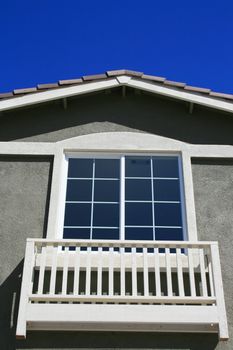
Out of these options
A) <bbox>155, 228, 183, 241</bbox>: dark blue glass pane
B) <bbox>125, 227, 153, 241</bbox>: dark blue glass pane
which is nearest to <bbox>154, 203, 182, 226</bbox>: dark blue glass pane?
<bbox>155, 228, 183, 241</bbox>: dark blue glass pane

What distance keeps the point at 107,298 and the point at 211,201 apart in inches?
114

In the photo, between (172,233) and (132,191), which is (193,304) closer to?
(172,233)

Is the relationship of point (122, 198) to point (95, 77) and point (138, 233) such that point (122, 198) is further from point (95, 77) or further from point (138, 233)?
point (95, 77)

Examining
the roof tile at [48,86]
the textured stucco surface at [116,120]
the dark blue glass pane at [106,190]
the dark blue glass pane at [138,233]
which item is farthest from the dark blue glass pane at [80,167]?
the roof tile at [48,86]

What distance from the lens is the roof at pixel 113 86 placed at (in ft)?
29.8

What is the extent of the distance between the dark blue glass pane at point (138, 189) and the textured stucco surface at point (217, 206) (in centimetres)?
95

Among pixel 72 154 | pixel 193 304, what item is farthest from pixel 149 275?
pixel 72 154

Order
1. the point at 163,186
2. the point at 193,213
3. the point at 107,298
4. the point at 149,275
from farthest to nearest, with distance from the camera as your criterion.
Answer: the point at 163,186 < the point at 193,213 < the point at 149,275 < the point at 107,298

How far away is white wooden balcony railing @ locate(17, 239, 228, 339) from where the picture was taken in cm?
631

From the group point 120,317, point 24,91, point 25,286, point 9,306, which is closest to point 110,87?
point 24,91

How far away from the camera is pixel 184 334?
6.55 meters

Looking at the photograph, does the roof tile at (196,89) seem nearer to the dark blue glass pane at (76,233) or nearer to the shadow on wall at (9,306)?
the dark blue glass pane at (76,233)

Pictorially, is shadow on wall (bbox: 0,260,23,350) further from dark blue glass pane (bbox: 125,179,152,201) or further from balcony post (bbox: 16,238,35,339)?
dark blue glass pane (bbox: 125,179,152,201)

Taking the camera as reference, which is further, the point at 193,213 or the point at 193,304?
the point at 193,213
